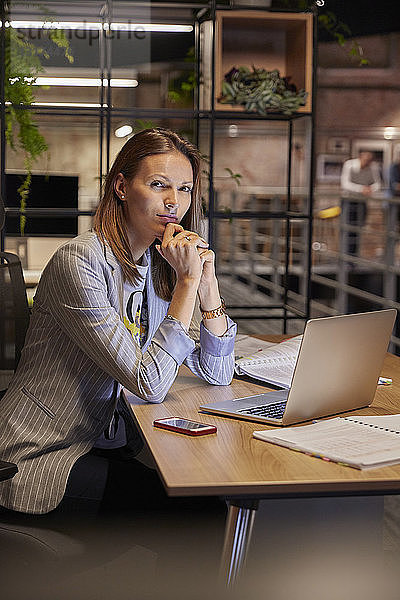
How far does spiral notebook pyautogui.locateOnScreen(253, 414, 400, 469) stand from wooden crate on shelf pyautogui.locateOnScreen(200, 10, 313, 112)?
1.98m

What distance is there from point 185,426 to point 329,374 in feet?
0.86

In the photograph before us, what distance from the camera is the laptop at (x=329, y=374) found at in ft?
4.48

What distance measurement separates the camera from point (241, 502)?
1.17 meters

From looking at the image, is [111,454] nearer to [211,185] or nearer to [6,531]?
[6,531]

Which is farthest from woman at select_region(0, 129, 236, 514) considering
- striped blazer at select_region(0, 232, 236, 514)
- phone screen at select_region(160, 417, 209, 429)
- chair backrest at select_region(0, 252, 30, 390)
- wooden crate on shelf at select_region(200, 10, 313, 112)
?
wooden crate on shelf at select_region(200, 10, 313, 112)

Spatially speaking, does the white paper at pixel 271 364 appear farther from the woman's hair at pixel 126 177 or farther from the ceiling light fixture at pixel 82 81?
the ceiling light fixture at pixel 82 81

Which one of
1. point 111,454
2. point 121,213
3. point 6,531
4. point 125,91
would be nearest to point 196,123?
point 125,91

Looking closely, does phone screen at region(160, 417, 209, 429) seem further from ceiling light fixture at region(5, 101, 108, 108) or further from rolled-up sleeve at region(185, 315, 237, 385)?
ceiling light fixture at region(5, 101, 108, 108)

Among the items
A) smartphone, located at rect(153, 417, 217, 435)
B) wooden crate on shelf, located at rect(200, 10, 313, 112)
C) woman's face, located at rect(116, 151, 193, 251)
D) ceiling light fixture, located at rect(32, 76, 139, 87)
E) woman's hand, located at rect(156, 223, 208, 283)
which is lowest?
smartphone, located at rect(153, 417, 217, 435)

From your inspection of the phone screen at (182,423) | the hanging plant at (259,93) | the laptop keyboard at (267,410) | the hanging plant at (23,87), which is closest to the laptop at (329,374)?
the laptop keyboard at (267,410)

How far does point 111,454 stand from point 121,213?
0.50 m

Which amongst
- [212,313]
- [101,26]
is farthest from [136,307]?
[101,26]

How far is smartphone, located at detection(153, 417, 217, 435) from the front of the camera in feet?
4.33

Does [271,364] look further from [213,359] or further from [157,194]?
[157,194]
